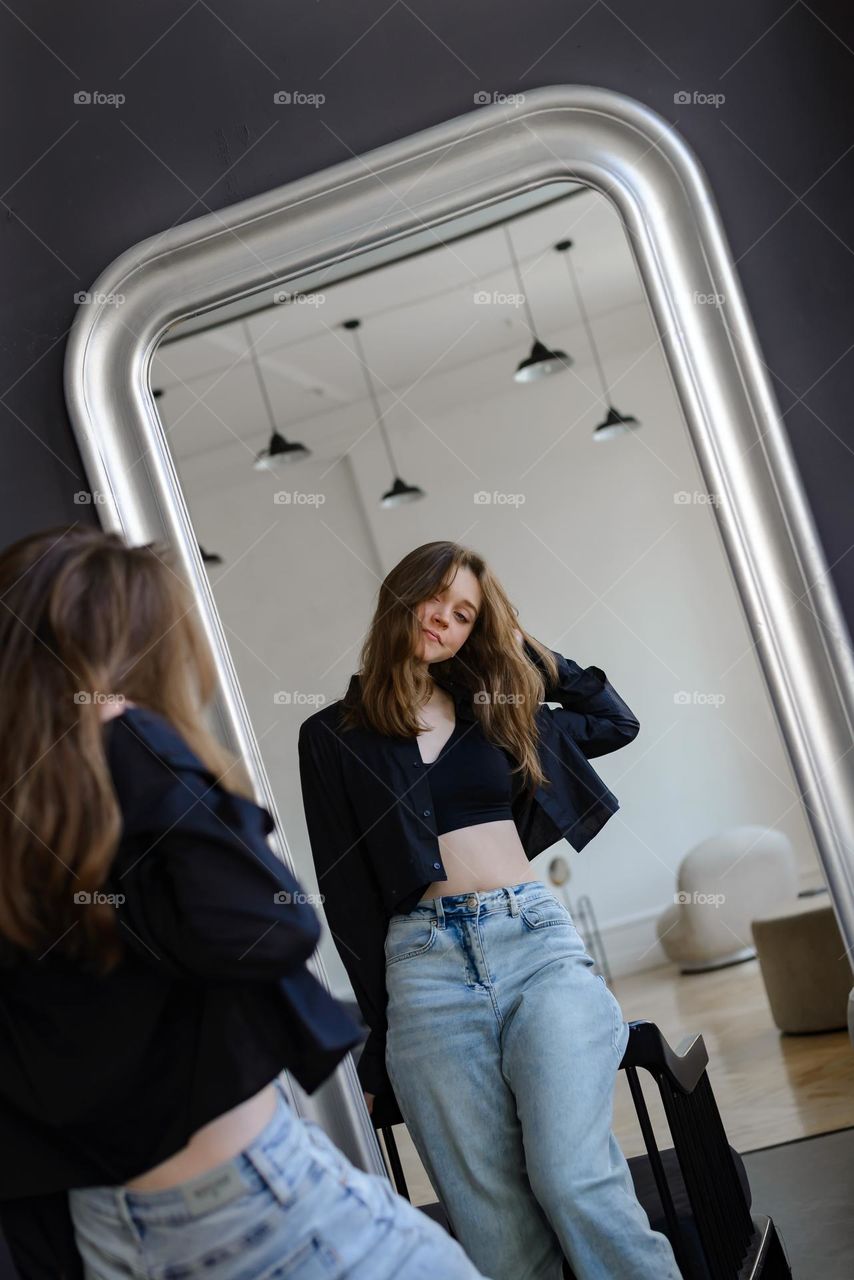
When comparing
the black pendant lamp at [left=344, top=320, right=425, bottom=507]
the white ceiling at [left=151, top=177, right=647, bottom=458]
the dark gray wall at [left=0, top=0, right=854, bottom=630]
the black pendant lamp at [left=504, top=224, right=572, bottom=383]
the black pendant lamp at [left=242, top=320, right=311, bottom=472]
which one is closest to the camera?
the dark gray wall at [left=0, top=0, right=854, bottom=630]

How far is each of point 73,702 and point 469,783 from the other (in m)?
0.91

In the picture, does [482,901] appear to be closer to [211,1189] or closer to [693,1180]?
[693,1180]

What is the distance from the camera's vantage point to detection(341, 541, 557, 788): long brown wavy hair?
71.4 inches

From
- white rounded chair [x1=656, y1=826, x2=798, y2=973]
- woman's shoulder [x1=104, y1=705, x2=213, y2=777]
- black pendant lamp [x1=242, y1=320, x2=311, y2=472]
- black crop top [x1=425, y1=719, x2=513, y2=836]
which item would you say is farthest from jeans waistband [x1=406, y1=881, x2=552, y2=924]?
black pendant lamp [x1=242, y1=320, x2=311, y2=472]

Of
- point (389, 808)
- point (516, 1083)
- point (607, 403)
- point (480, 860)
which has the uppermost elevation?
point (607, 403)

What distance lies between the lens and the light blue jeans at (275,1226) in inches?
34.8

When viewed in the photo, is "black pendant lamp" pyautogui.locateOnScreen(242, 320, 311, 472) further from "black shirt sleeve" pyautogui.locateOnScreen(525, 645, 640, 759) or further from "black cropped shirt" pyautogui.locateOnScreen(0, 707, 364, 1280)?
"black cropped shirt" pyautogui.locateOnScreen(0, 707, 364, 1280)

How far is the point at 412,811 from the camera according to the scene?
1.72 m

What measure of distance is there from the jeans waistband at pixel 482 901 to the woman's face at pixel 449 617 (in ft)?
1.24

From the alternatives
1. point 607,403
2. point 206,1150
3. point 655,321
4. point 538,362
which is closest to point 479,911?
point 206,1150

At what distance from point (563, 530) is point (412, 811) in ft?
7.10

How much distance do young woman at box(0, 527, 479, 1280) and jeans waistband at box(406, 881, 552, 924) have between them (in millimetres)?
671

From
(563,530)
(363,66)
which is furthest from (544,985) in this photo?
(563,530)

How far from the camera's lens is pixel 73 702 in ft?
3.05
